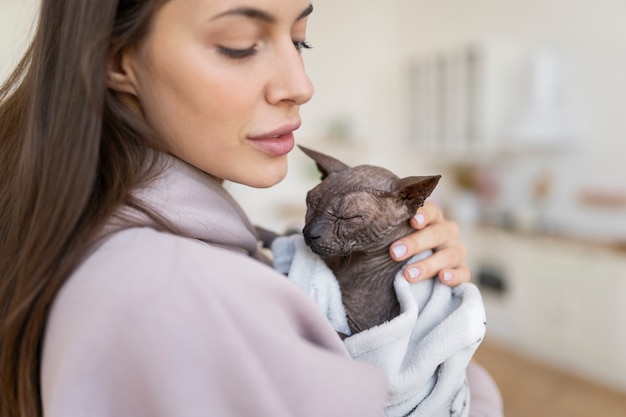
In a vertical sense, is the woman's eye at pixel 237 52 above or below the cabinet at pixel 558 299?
above

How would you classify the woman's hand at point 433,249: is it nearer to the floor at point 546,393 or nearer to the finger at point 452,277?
the finger at point 452,277

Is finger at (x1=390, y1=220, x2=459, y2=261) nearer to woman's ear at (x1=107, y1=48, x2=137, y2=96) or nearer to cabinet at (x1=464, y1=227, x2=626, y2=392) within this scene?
woman's ear at (x1=107, y1=48, x2=137, y2=96)

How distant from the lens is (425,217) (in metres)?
0.96

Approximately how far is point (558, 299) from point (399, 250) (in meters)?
3.11

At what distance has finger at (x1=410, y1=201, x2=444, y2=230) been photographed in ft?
3.10

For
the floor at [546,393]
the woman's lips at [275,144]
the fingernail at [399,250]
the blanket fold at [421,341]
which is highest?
the woman's lips at [275,144]

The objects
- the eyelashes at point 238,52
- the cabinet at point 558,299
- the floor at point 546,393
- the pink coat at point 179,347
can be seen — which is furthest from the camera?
the cabinet at point 558,299

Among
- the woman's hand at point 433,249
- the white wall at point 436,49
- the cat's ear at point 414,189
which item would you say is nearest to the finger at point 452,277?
the woman's hand at point 433,249

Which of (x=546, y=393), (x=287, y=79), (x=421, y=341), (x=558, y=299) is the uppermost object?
(x=287, y=79)

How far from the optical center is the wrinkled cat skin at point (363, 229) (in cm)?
87

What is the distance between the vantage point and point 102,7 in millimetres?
634

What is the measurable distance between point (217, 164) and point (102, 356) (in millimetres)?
287

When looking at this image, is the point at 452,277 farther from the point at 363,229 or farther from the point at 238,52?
the point at 238,52

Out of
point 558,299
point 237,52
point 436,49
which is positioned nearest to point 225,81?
point 237,52
